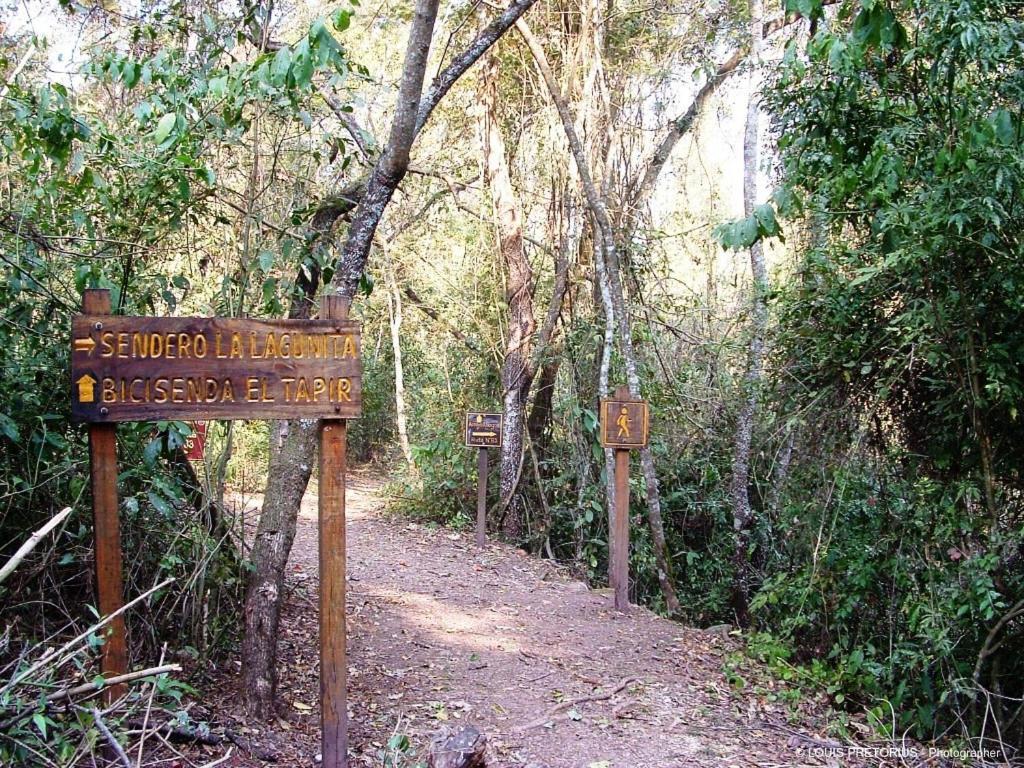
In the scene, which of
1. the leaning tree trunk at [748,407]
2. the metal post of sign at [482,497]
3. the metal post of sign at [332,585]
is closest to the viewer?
the metal post of sign at [332,585]

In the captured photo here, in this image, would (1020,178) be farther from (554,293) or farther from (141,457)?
(554,293)

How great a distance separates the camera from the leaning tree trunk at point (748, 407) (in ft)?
31.4

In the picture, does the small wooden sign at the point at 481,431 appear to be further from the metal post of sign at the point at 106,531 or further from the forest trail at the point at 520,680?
the metal post of sign at the point at 106,531

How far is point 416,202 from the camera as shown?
13562 mm

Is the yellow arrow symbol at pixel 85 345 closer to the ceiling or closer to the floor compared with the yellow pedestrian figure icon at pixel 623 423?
closer to the ceiling

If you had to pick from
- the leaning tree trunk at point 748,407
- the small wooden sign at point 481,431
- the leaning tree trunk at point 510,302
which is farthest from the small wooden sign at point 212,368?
the leaning tree trunk at point 510,302

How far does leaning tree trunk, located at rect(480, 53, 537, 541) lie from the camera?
11312 mm

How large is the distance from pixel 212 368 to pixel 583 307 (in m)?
7.69

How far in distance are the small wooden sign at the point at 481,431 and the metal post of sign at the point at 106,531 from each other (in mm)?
6891

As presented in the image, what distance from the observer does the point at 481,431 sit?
10.5 m

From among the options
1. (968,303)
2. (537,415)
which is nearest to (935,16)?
(968,303)

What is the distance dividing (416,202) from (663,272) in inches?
185

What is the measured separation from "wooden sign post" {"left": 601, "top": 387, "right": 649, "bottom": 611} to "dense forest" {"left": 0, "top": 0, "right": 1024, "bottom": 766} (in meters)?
Answer: 0.96

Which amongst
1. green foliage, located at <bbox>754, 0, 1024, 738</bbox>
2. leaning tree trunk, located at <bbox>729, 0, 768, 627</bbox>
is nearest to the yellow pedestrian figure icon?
green foliage, located at <bbox>754, 0, 1024, 738</bbox>
